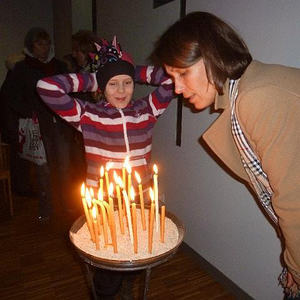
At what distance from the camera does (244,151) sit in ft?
3.43

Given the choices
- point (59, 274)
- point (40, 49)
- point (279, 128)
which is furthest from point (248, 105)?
point (40, 49)

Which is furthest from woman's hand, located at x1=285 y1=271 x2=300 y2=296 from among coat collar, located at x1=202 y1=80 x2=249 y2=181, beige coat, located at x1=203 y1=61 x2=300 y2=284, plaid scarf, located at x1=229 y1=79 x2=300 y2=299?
coat collar, located at x1=202 y1=80 x2=249 y2=181

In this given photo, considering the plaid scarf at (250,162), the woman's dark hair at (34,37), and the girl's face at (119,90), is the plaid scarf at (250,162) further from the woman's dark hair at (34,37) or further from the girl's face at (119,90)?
the woman's dark hair at (34,37)

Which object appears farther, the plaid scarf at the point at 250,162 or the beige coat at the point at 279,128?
the plaid scarf at the point at 250,162

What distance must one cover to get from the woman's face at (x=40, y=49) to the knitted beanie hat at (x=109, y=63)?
4.09ft

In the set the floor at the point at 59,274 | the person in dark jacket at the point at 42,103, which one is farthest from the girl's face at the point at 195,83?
→ the person in dark jacket at the point at 42,103

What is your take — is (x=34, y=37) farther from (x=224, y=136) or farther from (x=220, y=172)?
(x=224, y=136)

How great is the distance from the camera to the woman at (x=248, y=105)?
2.77 ft

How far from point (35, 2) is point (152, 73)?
13.5 feet

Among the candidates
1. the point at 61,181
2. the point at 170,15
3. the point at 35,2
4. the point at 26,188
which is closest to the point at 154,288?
the point at 61,181

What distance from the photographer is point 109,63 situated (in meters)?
1.55

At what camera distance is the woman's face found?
267 centimetres

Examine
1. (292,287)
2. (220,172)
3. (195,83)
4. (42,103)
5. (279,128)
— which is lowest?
(292,287)

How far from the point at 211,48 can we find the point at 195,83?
0.45 feet
